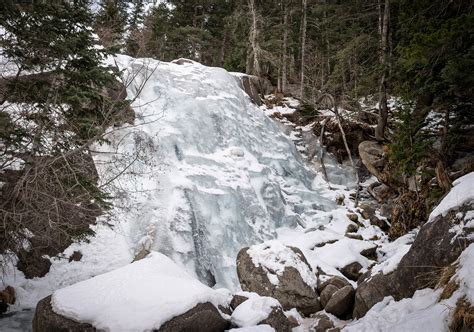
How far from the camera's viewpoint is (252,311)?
16.3ft

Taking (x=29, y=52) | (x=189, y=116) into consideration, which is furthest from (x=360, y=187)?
(x=29, y=52)

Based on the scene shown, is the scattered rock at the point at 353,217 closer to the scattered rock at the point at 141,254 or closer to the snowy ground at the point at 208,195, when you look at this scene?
the snowy ground at the point at 208,195

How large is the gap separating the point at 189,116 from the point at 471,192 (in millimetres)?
10860

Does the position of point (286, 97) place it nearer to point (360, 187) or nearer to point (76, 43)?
point (360, 187)

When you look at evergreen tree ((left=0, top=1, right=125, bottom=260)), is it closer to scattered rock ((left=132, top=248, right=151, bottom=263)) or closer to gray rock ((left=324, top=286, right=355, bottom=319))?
scattered rock ((left=132, top=248, right=151, bottom=263))

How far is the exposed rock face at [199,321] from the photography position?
161 inches

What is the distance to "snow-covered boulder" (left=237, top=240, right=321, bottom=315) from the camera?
23.7 feet

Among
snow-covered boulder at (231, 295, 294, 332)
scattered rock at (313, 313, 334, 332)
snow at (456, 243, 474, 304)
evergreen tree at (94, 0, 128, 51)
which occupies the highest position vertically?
evergreen tree at (94, 0, 128, 51)

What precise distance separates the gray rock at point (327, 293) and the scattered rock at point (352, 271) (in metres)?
1.10

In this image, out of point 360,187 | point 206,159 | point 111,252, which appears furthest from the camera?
point 360,187

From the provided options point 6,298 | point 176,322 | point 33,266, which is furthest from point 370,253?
point 6,298

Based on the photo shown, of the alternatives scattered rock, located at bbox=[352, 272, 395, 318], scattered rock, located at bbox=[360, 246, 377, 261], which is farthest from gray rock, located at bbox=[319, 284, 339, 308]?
scattered rock, located at bbox=[360, 246, 377, 261]

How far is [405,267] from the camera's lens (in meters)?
4.81

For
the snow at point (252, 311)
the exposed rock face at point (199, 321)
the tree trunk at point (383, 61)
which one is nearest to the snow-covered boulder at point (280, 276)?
the snow at point (252, 311)
